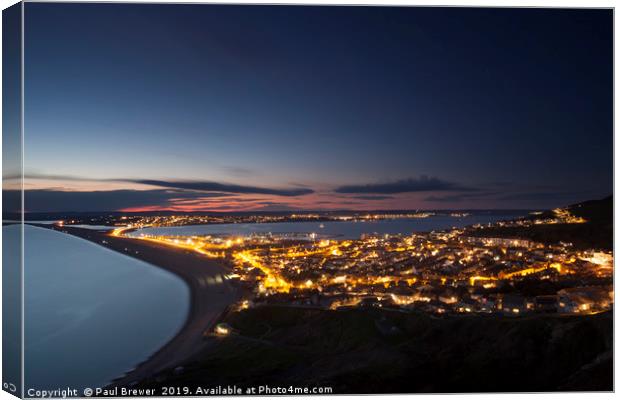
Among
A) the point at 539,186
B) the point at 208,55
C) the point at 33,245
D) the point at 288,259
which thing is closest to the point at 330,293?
the point at 288,259

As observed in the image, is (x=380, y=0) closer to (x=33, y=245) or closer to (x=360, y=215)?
(x=360, y=215)

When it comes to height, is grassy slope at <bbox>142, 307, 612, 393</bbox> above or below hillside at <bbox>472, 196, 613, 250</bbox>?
below

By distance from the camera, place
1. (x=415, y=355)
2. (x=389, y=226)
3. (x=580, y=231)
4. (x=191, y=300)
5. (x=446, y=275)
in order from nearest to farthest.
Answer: (x=415, y=355) → (x=446, y=275) → (x=580, y=231) → (x=191, y=300) → (x=389, y=226)

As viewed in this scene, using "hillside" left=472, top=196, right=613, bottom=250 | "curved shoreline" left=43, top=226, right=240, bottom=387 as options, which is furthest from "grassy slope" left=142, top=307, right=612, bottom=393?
"hillside" left=472, top=196, right=613, bottom=250

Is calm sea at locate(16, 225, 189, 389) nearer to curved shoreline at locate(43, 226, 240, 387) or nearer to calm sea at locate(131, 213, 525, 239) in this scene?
curved shoreline at locate(43, 226, 240, 387)

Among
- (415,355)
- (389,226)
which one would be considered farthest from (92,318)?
(389,226)

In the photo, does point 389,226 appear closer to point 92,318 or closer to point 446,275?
point 446,275
